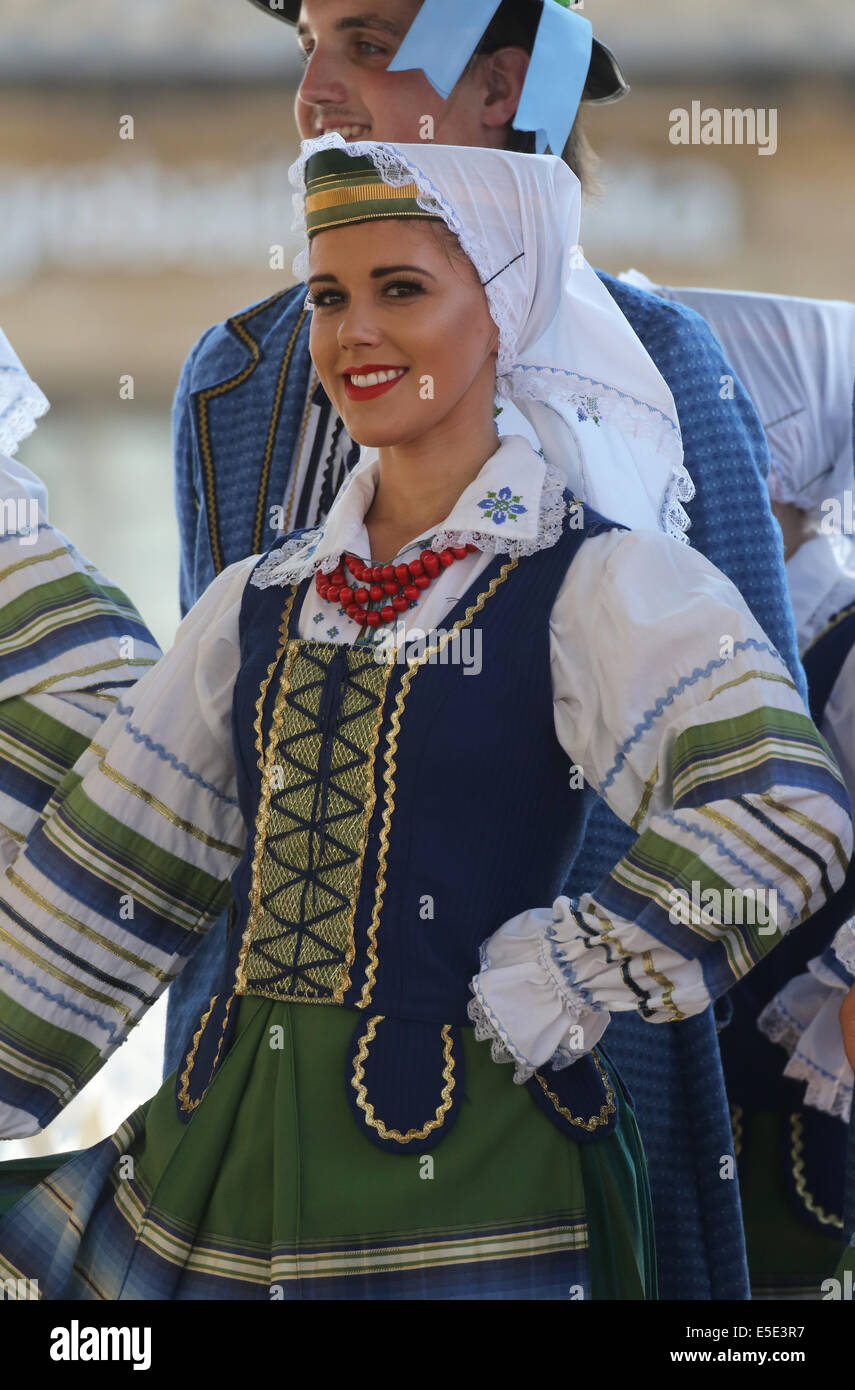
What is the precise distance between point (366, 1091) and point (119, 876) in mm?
370

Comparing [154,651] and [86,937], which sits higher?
[154,651]

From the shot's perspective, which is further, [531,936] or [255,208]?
[255,208]

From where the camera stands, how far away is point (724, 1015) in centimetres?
204

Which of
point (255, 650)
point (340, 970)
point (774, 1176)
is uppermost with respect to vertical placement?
point (255, 650)

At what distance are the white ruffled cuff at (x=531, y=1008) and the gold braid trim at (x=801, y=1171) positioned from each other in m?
0.80

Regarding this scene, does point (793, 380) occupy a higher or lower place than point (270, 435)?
higher

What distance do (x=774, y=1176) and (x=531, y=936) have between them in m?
0.88

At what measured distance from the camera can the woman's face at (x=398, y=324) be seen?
157 cm

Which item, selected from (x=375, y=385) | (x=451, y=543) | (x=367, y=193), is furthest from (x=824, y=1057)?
(x=367, y=193)

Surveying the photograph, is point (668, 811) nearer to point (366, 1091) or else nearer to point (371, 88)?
point (366, 1091)

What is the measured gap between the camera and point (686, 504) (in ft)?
6.51
